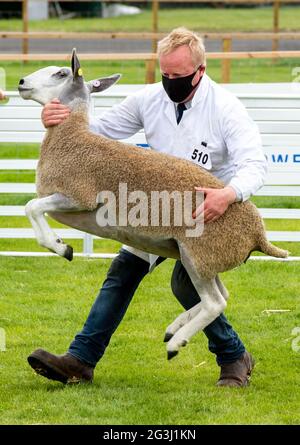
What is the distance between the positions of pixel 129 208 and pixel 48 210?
39cm

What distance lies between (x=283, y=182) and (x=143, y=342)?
2550mm

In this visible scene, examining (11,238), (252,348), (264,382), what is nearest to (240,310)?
(252,348)

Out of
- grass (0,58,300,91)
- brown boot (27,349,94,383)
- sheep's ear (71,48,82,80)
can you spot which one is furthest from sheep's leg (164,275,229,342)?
grass (0,58,300,91)

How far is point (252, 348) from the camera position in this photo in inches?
260

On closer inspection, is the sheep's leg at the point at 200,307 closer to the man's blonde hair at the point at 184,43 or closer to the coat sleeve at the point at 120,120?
the coat sleeve at the point at 120,120

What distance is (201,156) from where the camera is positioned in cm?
543

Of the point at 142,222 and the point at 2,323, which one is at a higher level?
the point at 142,222

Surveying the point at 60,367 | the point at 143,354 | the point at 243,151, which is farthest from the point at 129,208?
the point at 143,354

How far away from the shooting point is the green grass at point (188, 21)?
27.8 meters

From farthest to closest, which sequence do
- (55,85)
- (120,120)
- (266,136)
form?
(266,136)
(120,120)
(55,85)

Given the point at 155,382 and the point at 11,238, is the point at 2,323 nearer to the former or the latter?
the point at 155,382

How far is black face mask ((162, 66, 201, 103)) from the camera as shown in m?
5.29

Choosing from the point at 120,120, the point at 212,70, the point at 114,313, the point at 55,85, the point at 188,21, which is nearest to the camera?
the point at 55,85

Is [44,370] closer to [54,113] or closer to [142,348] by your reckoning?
[142,348]
